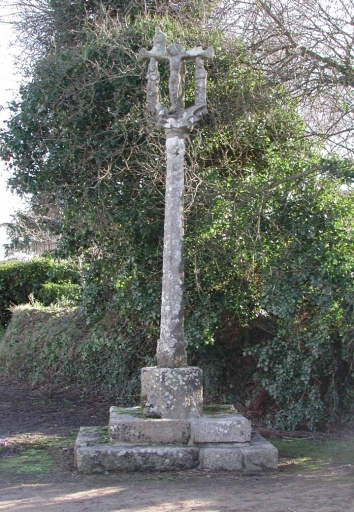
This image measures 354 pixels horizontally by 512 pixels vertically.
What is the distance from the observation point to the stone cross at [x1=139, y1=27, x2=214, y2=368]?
657cm

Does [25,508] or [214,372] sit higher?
[214,372]

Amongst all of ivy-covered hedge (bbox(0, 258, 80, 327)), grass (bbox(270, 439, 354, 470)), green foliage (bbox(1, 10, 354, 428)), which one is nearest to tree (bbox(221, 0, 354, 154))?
green foliage (bbox(1, 10, 354, 428))

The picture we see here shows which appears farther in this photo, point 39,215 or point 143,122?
point 39,215

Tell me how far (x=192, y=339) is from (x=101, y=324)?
8.51ft

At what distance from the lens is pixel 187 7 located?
10594mm

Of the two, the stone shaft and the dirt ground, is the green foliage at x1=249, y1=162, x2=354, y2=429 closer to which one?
the dirt ground

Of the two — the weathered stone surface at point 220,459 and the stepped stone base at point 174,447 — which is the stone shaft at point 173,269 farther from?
the weathered stone surface at point 220,459

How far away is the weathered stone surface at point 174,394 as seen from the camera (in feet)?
20.7

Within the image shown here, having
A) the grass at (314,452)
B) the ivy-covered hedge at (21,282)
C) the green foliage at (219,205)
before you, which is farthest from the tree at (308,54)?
the ivy-covered hedge at (21,282)

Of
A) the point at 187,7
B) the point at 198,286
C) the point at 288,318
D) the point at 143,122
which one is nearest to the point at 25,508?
the point at 198,286

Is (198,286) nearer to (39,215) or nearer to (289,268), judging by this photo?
(289,268)

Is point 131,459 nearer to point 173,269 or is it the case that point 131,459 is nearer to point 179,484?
point 179,484

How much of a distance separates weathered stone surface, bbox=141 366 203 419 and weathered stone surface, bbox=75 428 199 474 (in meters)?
0.42

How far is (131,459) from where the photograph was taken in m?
5.97
